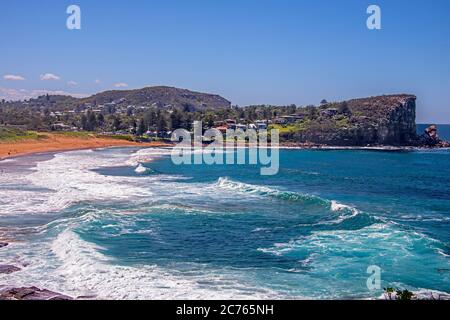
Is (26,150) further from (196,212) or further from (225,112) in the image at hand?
(225,112)

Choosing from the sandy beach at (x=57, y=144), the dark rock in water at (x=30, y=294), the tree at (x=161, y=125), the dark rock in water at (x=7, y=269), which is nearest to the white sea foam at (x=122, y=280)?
the dark rock in water at (x=7, y=269)

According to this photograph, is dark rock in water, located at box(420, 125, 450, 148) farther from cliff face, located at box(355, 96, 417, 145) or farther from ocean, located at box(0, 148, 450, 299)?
ocean, located at box(0, 148, 450, 299)

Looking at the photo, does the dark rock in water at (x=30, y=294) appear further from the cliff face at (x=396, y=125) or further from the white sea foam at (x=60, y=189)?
the cliff face at (x=396, y=125)

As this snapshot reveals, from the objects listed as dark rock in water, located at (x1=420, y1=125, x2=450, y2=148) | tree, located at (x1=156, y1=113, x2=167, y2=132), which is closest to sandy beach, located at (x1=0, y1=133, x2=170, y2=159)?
tree, located at (x1=156, y1=113, x2=167, y2=132)

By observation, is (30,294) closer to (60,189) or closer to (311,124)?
(60,189)

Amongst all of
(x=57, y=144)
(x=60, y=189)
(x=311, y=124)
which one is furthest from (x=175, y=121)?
(x=60, y=189)
